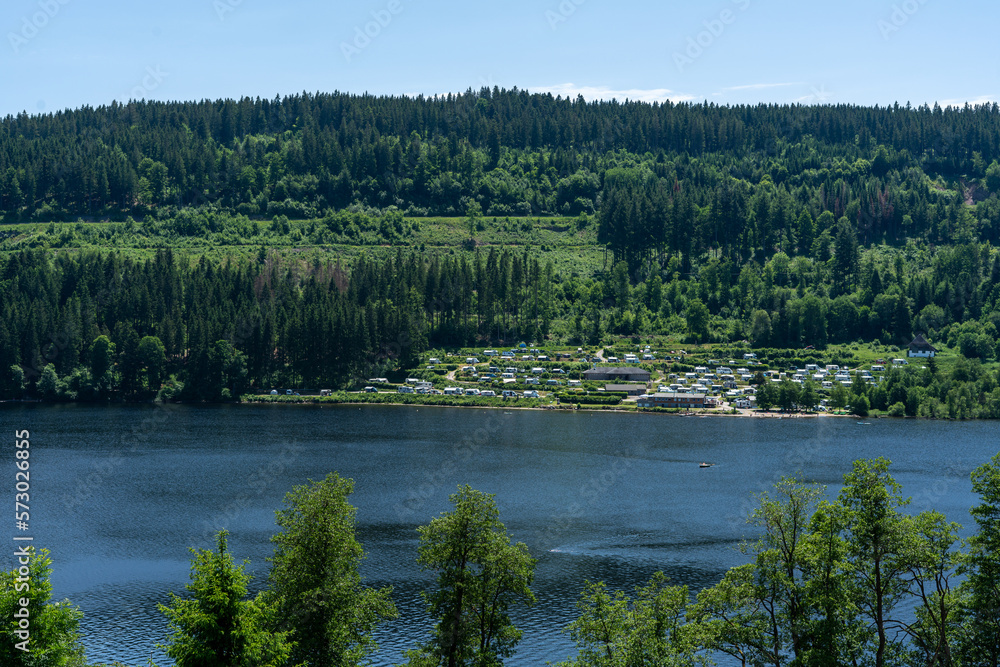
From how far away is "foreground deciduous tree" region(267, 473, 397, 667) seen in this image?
31688 mm

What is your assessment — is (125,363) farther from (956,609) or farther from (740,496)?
(956,609)

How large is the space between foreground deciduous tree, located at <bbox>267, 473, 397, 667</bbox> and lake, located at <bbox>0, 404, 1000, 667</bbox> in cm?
1270

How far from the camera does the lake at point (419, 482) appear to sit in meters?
54.3

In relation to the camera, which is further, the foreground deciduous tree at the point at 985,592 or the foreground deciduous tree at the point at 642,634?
the foreground deciduous tree at the point at 985,592

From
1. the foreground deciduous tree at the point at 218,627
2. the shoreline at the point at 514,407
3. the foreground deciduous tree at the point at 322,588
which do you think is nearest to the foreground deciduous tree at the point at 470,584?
the foreground deciduous tree at the point at 322,588

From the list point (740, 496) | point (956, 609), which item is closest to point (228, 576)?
point (956, 609)

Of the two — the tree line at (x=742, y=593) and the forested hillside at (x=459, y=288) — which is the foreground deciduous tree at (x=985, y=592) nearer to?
the tree line at (x=742, y=593)

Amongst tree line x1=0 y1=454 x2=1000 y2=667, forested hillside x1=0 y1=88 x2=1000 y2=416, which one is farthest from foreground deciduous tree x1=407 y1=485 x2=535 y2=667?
forested hillside x1=0 y1=88 x2=1000 y2=416

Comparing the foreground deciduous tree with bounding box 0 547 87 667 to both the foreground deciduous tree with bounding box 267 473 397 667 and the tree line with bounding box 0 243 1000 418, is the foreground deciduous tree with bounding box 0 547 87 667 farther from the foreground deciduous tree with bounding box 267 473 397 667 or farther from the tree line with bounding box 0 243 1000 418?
the tree line with bounding box 0 243 1000 418

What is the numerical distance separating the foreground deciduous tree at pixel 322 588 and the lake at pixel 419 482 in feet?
41.7

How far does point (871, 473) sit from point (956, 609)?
210 inches

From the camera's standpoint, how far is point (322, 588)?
105ft

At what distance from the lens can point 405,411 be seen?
4744 inches

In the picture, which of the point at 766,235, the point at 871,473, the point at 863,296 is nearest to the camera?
the point at 871,473
